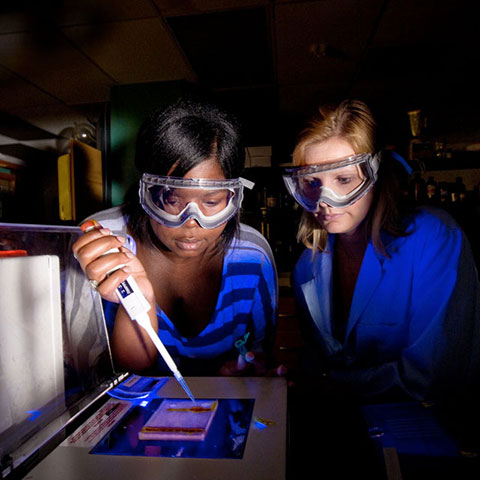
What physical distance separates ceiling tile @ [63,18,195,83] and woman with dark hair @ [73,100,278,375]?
1871mm

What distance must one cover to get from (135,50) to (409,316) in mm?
2815

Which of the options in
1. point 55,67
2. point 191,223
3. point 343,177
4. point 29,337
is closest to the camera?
point 29,337

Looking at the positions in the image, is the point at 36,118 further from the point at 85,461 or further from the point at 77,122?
the point at 85,461

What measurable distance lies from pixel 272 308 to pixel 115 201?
223cm

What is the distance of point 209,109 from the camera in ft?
4.17

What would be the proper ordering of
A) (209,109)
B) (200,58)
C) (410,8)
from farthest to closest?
(200,58) < (410,8) < (209,109)

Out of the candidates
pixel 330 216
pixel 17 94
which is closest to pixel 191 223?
pixel 330 216

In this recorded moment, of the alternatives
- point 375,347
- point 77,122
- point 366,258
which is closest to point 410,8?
point 366,258

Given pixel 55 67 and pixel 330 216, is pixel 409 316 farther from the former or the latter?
pixel 55 67

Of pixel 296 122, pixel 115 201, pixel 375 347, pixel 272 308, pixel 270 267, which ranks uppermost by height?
pixel 296 122

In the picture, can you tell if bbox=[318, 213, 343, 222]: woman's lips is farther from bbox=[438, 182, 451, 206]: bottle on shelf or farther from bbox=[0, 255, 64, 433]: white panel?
bbox=[438, 182, 451, 206]: bottle on shelf

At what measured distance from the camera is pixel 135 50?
3148 millimetres

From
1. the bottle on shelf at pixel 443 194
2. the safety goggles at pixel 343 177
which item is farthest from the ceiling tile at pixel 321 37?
the safety goggles at pixel 343 177

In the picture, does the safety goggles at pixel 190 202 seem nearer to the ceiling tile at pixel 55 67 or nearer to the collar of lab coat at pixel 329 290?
the collar of lab coat at pixel 329 290
